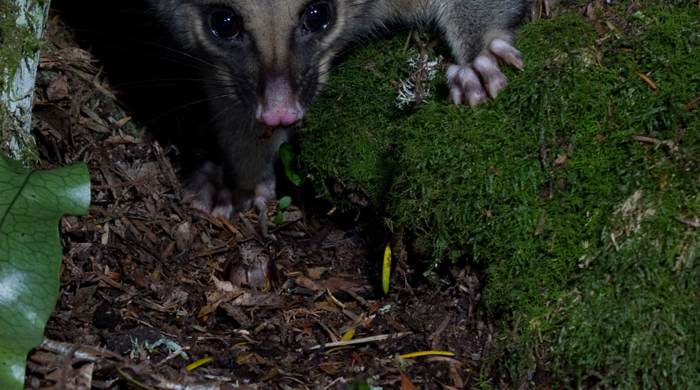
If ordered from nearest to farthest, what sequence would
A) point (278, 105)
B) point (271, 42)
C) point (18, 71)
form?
point (18, 71) < point (278, 105) < point (271, 42)

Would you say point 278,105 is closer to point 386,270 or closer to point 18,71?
point 386,270

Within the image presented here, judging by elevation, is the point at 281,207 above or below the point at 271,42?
below

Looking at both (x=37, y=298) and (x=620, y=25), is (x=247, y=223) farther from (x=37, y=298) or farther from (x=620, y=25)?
(x=620, y=25)

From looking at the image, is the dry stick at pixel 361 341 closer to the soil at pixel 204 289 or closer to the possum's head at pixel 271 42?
the soil at pixel 204 289

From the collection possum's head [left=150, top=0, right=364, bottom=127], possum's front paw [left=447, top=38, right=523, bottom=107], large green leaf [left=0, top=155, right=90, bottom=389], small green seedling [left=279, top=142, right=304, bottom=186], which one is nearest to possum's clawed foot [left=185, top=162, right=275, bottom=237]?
small green seedling [left=279, top=142, right=304, bottom=186]

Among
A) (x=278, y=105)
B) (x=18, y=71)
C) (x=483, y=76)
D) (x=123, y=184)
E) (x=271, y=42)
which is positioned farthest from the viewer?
(x=123, y=184)

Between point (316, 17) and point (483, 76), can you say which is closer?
point (483, 76)

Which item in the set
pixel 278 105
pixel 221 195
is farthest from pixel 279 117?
pixel 221 195
